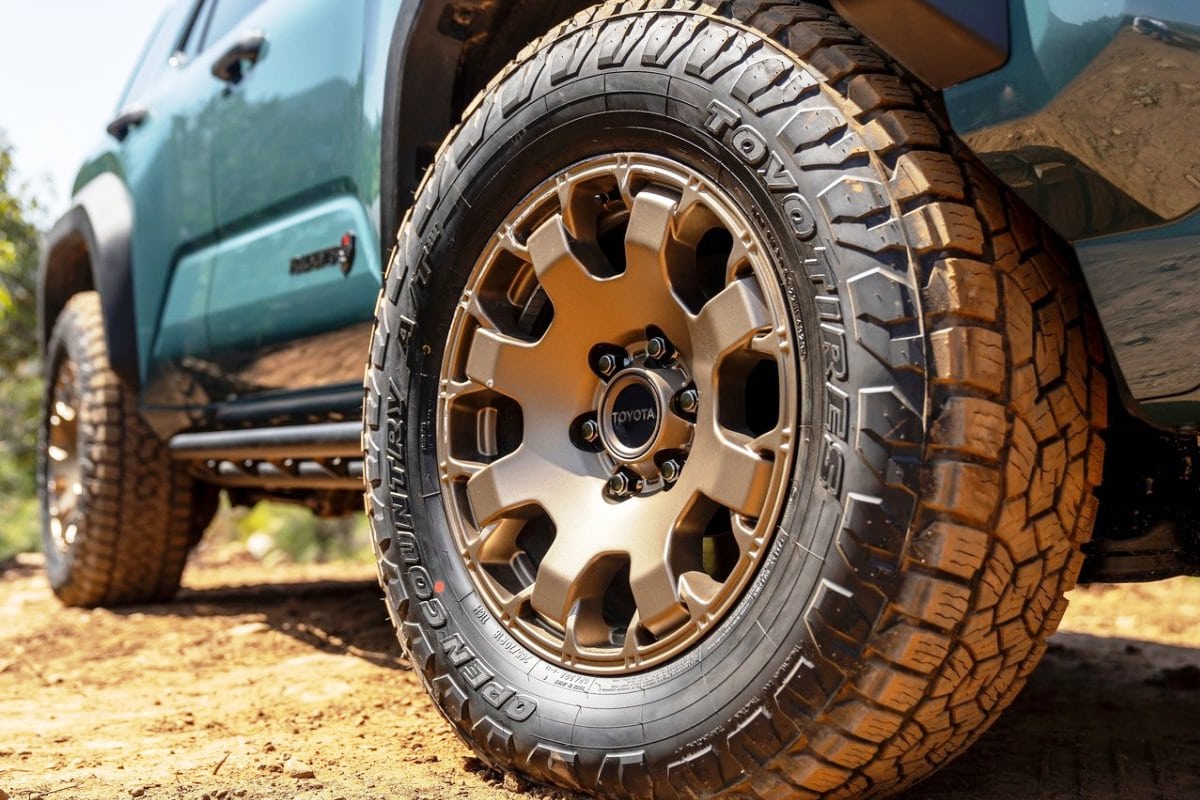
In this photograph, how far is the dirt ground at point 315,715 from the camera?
1799 millimetres

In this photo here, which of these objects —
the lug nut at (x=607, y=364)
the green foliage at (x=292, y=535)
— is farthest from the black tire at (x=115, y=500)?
the green foliage at (x=292, y=535)

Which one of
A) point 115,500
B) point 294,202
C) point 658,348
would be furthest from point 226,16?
point 658,348

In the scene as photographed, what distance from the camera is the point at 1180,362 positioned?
1.30 metres

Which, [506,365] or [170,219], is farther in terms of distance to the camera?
[170,219]

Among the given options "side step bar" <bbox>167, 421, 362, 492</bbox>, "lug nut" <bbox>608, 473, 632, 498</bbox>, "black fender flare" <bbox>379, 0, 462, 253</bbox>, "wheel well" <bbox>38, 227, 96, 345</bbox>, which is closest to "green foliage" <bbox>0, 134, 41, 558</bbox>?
"wheel well" <bbox>38, 227, 96, 345</bbox>

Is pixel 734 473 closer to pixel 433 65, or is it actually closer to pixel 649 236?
pixel 649 236

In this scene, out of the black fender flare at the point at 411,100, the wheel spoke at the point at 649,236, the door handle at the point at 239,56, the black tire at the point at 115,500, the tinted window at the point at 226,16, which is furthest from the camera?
the black tire at the point at 115,500

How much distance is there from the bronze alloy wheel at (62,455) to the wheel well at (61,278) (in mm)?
302

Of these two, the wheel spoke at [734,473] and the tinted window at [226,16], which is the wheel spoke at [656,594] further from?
the tinted window at [226,16]

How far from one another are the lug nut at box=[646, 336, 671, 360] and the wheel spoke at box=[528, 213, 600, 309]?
5.2 inches

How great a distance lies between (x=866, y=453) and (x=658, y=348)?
46cm

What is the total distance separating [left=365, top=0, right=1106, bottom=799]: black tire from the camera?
1.34 m

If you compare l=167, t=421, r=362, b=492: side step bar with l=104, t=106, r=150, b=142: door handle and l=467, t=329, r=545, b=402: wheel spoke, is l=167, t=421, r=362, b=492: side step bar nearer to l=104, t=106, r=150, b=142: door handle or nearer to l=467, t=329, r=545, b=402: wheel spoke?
l=467, t=329, r=545, b=402: wheel spoke

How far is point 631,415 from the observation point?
70.1 inches
